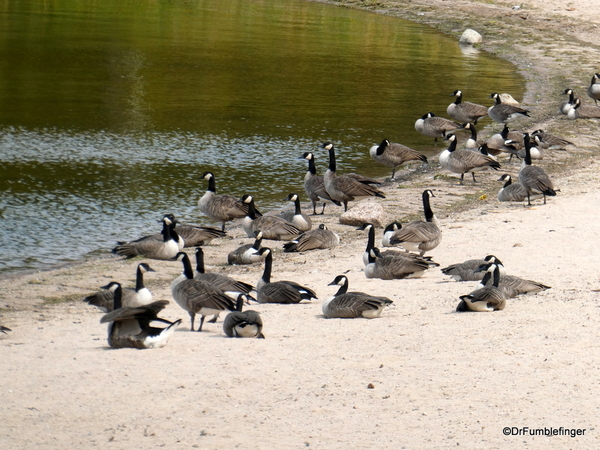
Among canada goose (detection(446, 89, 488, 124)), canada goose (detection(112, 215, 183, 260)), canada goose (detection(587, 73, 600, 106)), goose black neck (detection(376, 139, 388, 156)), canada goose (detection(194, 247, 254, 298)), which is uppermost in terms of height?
canada goose (detection(587, 73, 600, 106))

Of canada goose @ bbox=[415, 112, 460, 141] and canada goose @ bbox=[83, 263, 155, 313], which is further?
canada goose @ bbox=[415, 112, 460, 141]

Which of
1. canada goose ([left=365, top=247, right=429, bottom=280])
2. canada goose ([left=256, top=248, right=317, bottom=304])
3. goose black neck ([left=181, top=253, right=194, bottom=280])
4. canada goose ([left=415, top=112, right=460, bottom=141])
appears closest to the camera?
goose black neck ([left=181, top=253, right=194, bottom=280])

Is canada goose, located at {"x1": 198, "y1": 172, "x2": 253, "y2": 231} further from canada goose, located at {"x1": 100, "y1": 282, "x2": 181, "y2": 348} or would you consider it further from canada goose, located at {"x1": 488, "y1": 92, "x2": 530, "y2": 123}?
canada goose, located at {"x1": 488, "y1": 92, "x2": 530, "y2": 123}

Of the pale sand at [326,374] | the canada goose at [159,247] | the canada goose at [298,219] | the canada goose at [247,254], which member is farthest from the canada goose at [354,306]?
the canada goose at [298,219]

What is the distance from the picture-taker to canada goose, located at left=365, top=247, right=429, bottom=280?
1174 cm

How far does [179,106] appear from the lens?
26891 mm

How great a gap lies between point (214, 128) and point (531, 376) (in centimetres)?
1756

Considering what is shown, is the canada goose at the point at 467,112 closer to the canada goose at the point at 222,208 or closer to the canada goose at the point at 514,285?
the canada goose at the point at 222,208

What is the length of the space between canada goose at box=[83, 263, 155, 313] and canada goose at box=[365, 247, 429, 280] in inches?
125

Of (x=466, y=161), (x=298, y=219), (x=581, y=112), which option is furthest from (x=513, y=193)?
(x=581, y=112)

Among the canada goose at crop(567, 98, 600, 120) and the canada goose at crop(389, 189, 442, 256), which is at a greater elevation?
the canada goose at crop(567, 98, 600, 120)

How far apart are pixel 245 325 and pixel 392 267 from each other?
3245 mm

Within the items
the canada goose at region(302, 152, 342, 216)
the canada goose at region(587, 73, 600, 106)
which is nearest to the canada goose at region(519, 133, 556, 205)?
the canada goose at region(302, 152, 342, 216)

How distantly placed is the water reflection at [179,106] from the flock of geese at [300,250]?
1.51m
